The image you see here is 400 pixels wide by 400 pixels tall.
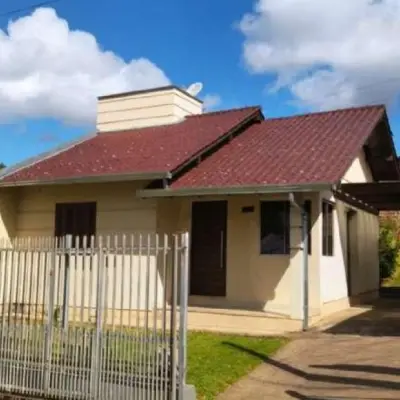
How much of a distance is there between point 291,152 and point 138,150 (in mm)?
3838

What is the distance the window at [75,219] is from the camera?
1416 cm

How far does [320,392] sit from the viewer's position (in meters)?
7.28

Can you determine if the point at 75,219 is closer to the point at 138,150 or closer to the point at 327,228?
the point at 138,150

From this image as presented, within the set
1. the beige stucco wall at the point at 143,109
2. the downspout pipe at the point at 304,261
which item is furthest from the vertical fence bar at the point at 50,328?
the beige stucco wall at the point at 143,109

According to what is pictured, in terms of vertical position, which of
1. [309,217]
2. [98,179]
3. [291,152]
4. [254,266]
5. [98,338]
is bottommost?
[98,338]

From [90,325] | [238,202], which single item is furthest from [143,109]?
[90,325]

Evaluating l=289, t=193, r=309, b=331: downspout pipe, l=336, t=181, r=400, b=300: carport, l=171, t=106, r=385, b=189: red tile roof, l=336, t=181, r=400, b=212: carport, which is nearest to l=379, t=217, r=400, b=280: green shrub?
l=336, t=181, r=400, b=300: carport

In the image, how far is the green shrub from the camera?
2367 centimetres

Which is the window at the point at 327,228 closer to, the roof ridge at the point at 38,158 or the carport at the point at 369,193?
the carport at the point at 369,193

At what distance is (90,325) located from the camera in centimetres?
726

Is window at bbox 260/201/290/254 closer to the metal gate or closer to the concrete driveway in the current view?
the concrete driveway

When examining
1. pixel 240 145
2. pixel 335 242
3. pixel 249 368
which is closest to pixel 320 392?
pixel 249 368

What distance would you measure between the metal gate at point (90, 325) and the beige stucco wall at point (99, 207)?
198 inches

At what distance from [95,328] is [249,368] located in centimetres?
250
